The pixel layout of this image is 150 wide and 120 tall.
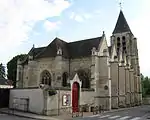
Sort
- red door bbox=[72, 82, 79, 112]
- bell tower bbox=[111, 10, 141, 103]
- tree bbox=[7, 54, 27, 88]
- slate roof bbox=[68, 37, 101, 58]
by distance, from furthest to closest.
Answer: tree bbox=[7, 54, 27, 88], bell tower bbox=[111, 10, 141, 103], slate roof bbox=[68, 37, 101, 58], red door bbox=[72, 82, 79, 112]

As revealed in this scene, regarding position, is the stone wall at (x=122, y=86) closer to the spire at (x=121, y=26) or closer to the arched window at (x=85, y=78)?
the arched window at (x=85, y=78)

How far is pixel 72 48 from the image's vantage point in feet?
112

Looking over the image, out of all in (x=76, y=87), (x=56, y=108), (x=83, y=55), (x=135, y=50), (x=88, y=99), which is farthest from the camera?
(x=135, y=50)

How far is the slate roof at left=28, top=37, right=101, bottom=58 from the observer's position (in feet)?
104

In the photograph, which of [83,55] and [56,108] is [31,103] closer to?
[56,108]

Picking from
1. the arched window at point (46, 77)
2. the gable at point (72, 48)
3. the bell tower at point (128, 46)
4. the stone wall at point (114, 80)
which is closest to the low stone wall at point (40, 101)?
the arched window at point (46, 77)

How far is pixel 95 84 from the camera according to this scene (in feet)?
94.9

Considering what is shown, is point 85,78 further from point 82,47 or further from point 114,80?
point 114,80

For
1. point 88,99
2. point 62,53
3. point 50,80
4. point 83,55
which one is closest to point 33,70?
point 50,80

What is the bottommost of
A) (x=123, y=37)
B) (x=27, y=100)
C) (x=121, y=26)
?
(x=27, y=100)

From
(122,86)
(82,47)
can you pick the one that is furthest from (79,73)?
(122,86)

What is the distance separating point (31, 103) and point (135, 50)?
3100 cm

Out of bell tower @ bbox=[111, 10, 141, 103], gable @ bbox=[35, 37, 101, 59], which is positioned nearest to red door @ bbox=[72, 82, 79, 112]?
gable @ bbox=[35, 37, 101, 59]

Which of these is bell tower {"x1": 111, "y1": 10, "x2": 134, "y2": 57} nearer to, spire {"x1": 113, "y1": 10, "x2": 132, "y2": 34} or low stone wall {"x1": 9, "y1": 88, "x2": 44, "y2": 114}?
spire {"x1": 113, "y1": 10, "x2": 132, "y2": 34}
